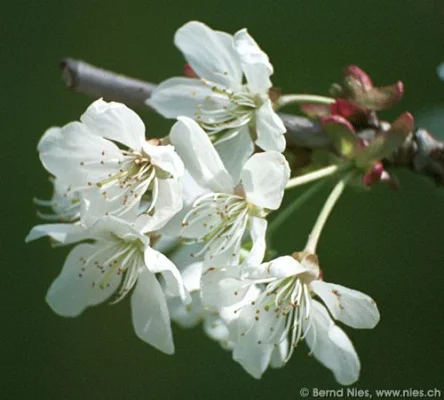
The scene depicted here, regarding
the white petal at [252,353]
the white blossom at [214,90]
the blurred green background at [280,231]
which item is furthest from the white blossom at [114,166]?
the blurred green background at [280,231]

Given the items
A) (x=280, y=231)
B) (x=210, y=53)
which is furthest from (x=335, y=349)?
(x=280, y=231)

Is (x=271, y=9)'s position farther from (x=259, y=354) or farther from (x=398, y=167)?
(x=259, y=354)

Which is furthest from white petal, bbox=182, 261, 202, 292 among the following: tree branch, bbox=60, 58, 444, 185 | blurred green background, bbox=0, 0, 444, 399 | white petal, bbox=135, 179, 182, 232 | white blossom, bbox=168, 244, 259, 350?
blurred green background, bbox=0, 0, 444, 399

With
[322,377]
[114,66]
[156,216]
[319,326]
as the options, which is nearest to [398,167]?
[319,326]

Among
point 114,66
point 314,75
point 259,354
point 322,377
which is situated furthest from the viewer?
point 114,66

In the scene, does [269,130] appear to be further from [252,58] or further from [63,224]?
[63,224]
